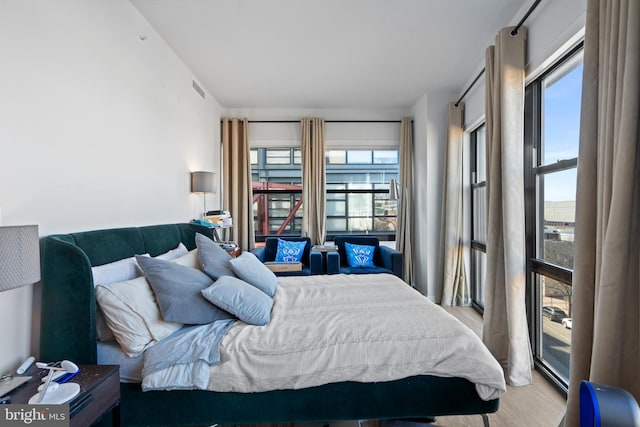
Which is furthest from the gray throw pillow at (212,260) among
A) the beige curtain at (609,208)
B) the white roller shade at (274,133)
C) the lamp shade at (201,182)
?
the white roller shade at (274,133)

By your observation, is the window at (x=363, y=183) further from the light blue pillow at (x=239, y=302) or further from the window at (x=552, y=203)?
the light blue pillow at (x=239, y=302)

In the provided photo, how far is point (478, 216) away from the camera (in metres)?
3.71

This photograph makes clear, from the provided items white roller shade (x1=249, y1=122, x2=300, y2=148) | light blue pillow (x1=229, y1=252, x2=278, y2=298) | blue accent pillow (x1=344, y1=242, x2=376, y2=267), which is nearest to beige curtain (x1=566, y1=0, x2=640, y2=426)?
light blue pillow (x1=229, y1=252, x2=278, y2=298)

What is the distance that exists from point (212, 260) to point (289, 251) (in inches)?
82.3

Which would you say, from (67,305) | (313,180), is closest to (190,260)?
(67,305)

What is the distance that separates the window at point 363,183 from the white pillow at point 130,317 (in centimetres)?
359

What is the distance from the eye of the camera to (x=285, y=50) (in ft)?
9.62

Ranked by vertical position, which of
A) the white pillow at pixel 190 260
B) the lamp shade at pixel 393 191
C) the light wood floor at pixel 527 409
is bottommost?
the light wood floor at pixel 527 409

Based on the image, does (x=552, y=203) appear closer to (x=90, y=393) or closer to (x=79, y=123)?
(x=90, y=393)

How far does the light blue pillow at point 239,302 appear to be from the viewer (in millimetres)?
1662

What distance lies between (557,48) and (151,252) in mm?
3245

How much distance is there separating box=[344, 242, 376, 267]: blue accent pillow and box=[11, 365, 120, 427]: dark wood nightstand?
3037mm

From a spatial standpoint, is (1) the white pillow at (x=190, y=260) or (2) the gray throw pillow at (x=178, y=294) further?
(1) the white pillow at (x=190, y=260)

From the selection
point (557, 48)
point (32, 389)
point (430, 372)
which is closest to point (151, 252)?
point (32, 389)
